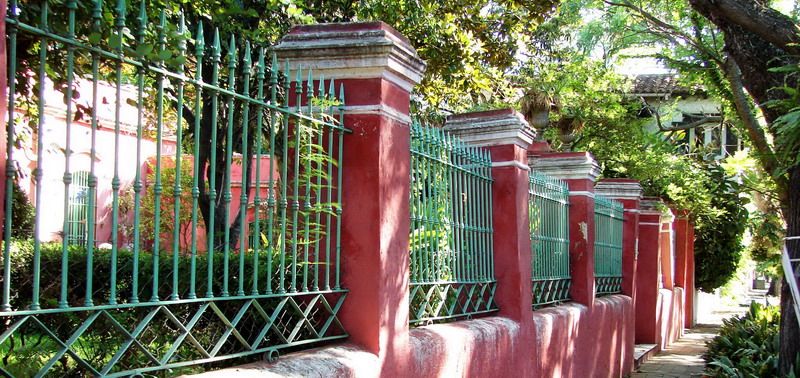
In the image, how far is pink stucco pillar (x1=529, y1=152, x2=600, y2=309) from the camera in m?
9.66

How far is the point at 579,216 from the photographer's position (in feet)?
32.3

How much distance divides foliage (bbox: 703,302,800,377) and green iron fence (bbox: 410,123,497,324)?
3768mm

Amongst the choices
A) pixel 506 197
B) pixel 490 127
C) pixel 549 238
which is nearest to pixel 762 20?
pixel 490 127

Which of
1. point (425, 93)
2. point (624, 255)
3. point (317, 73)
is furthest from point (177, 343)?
point (624, 255)

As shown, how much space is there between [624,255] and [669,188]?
4.13 meters

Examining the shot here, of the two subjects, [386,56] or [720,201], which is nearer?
[386,56]

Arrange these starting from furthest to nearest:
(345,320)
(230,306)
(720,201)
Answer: (720,201), (345,320), (230,306)

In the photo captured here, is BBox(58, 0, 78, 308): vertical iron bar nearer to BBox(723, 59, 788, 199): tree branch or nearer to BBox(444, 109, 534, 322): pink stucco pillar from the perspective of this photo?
BBox(444, 109, 534, 322): pink stucco pillar

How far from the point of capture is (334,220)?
14.3 feet

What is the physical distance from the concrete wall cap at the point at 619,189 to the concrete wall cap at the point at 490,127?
6.59 m

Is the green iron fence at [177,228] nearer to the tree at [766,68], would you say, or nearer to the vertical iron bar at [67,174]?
the vertical iron bar at [67,174]

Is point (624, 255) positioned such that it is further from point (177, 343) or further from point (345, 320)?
point (177, 343)

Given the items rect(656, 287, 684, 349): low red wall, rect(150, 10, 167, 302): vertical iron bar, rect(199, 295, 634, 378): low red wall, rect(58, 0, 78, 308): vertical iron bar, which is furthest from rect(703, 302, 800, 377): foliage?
rect(58, 0, 78, 308): vertical iron bar

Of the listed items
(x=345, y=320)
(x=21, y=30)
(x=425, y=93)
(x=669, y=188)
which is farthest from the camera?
(x=669, y=188)
